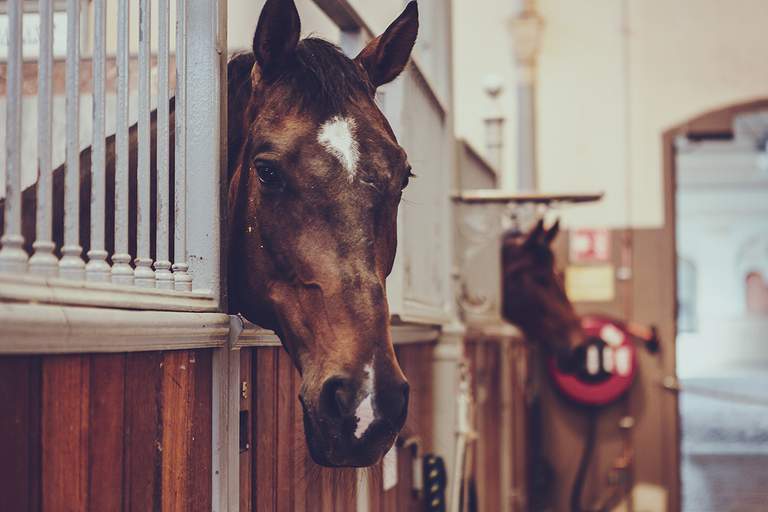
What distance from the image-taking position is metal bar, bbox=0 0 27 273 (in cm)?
99

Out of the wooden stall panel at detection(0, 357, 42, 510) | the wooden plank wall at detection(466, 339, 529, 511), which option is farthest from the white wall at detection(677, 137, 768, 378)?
the wooden stall panel at detection(0, 357, 42, 510)

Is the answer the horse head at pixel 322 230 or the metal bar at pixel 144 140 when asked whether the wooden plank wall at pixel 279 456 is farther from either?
the metal bar at pixel 144 140

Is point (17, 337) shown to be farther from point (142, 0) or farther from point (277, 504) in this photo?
point (277, 504)

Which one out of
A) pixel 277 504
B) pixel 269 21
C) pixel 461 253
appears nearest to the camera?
pixel 269 21

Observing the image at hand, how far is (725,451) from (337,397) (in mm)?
9093

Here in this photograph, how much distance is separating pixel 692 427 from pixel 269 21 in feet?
35.9

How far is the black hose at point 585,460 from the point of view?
20.9ft

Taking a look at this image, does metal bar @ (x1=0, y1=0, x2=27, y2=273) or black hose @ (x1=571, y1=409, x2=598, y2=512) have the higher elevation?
metal bar @ (x1=0, y1=0, x2=27, y2=273)

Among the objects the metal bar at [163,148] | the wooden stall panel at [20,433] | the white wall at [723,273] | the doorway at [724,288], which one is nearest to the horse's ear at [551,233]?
the metal bar at [163,148]

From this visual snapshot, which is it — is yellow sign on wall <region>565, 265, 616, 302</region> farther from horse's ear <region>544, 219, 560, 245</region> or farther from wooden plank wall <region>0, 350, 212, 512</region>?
wooden plank wall <region>0, 350, 212, 512</region>

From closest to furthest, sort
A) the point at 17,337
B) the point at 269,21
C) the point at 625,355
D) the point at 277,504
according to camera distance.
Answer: the point at 17,337 < the point at 269,21 < the point at 277,504 < the point at 625,355

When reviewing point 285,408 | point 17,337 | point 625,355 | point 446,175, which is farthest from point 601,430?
point 17,337

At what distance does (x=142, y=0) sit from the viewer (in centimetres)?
137

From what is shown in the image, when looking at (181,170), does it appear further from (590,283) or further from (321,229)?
(590,283)
